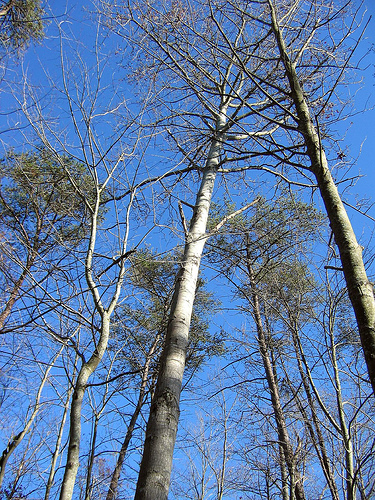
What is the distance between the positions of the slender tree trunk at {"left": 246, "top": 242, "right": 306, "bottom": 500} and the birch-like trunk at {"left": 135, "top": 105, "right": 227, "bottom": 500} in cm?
270

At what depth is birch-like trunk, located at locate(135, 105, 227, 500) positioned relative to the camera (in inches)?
74.0

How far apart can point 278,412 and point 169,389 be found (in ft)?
14.0

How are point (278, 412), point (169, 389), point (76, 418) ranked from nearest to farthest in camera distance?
1. point (169, 389)
2. point (76, 418)
3. point (278, 412)

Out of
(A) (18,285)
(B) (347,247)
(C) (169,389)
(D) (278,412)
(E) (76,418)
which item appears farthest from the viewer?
(D) (278,412)

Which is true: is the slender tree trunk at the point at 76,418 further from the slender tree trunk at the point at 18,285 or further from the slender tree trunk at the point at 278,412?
the slender tree trunk at the point at 278,412

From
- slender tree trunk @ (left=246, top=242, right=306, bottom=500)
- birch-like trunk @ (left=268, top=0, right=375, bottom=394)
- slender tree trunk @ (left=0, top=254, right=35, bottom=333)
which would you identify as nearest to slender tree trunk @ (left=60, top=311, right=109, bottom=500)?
slender tree trunk @ (left=0, top=254, right=35, bottom=333)

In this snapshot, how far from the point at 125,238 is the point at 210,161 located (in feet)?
4.66

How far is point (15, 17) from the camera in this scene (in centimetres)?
667

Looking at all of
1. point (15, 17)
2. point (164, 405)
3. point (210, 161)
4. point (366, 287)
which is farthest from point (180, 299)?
point (15, 17)

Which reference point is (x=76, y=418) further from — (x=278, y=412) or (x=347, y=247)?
(x=278, y=412)

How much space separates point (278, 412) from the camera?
233 inches

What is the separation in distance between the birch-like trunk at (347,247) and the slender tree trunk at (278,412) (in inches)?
132

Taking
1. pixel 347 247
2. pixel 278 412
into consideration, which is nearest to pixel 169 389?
pixel 347 247

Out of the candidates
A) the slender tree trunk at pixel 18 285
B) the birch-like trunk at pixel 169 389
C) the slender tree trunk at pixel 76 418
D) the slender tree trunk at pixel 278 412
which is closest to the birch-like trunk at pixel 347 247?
the birch-like trunk at pixel 169 389
